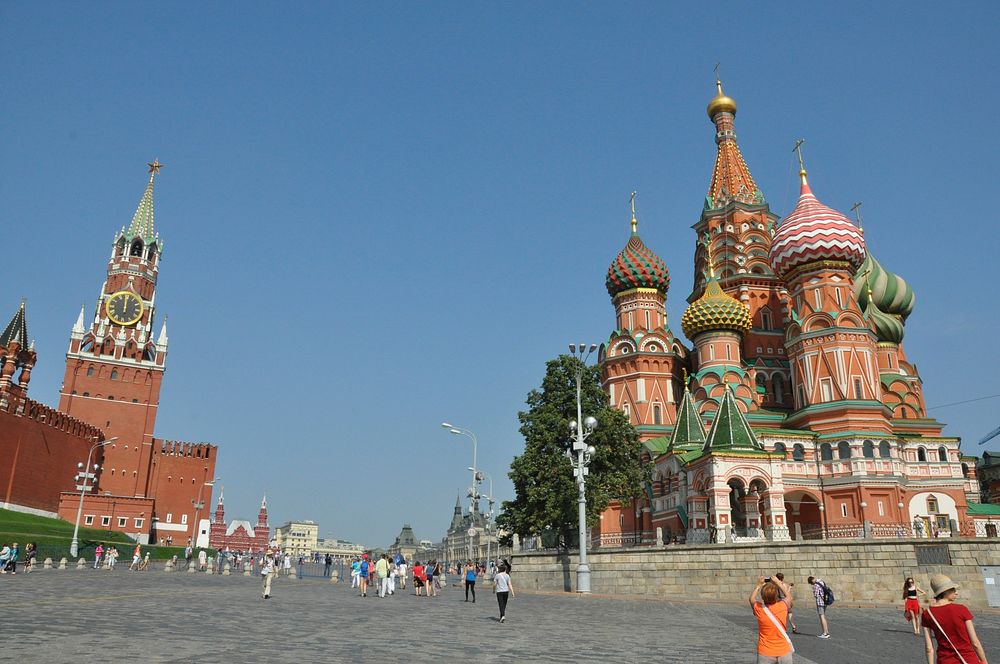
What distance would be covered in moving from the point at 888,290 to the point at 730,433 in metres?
21.5

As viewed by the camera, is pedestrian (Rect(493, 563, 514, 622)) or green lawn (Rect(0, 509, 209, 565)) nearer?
pedestrian (Rect(493, 563, 514, 622))

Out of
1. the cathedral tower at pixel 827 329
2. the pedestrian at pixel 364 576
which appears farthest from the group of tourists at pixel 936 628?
the cathedral tower at pixel 827 329

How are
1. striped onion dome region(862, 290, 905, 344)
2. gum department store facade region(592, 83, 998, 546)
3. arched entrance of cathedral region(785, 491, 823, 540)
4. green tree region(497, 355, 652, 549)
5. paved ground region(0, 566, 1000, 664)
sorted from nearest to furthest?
1. paved ground region(0, 566, 1000, 664)
2. green tree region(497, 355, 652, 549)
3. gum department store facade region(592, 83, 998, 546)
4. arched entrance of cathedral region(785, 491, 823, 540)
5. striped onion dome region(862, 290, 905, 344)

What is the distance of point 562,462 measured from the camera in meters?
28.4

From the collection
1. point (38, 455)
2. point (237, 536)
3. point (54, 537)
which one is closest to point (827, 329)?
point (54, 537)

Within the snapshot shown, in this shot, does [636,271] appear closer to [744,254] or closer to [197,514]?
[744,254]

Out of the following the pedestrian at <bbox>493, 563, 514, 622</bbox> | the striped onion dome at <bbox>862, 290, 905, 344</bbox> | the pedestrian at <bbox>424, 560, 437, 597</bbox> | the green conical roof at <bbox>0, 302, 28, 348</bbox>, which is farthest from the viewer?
the green conical roof at <bbox>0, 302, 28, 348</bbox>

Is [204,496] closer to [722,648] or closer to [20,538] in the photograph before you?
[20,538]

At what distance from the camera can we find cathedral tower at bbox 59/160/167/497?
64938mm

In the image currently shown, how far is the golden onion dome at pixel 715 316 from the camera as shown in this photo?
42125 millimetres

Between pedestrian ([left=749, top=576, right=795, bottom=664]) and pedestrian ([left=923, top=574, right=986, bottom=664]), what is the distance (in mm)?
1288

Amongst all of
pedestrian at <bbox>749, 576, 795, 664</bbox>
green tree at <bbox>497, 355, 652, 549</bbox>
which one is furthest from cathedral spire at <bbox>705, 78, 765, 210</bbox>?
pedestrian at <bbox>749, 576, 795, 664</bbox>

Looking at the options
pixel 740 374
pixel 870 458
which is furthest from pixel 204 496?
pixel 870 458

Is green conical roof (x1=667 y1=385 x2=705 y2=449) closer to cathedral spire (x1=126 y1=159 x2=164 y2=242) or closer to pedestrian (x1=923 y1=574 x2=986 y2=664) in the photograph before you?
pedestrian (x1=923 y1=574 x2=986 y2=664)
